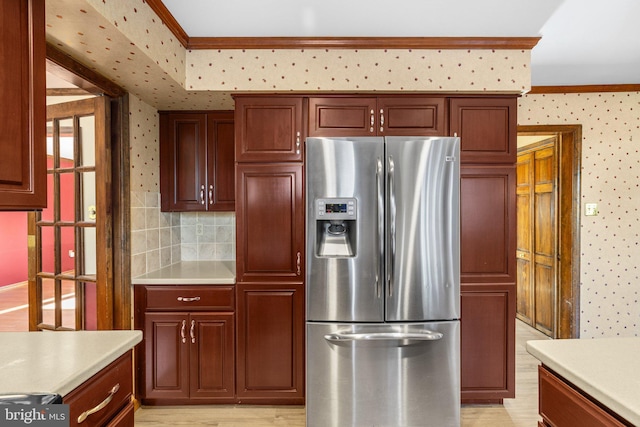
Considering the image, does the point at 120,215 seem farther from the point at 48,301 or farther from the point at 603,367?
the point at 603,367

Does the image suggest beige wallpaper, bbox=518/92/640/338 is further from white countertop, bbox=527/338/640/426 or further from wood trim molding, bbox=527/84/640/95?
white countertop, bbox=527/338/640/426

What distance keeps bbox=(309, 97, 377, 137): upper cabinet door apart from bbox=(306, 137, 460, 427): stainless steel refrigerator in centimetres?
36

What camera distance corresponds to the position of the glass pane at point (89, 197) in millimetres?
2215

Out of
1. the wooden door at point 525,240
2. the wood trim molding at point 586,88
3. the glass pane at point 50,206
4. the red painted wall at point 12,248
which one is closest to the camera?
the glass pane at point 50,206

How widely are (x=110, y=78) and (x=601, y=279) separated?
13.4ft

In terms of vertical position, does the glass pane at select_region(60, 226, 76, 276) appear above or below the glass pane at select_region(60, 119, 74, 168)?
below

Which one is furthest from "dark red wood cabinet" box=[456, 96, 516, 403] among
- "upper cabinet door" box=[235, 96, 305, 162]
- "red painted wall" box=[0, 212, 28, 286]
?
"red painted wall" box=[0, 212, 28, 286]

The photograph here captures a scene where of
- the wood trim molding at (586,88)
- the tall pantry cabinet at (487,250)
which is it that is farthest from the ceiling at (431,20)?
the wood trim molding at (586,88)

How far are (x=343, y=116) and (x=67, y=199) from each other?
1815 millimetres

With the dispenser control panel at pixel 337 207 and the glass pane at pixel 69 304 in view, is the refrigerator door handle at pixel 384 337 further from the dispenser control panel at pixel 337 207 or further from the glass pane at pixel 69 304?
the glass pane at pixel 69 304

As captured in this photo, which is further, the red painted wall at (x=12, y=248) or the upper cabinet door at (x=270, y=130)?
the red painted wall at (x=12, y=248)

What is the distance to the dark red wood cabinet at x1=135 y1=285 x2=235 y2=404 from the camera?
7.54ft

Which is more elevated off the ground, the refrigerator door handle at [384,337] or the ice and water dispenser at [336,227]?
the ice and water dispenser at [336,227]

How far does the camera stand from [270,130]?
90.7 inches
